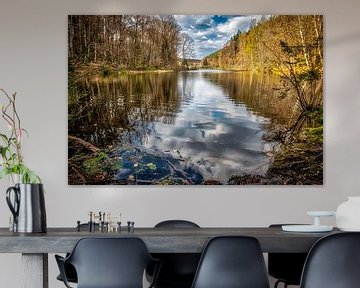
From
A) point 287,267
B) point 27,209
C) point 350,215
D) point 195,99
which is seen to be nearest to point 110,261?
point 27,209

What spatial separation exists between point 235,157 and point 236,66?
2.48 ft

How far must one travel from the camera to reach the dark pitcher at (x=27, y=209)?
3.86 metres

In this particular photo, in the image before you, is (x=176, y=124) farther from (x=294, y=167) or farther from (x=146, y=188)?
(x=294, y=167)

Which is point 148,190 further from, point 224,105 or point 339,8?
point 339,8

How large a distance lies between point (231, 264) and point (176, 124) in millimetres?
2443

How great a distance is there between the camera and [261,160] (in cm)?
598

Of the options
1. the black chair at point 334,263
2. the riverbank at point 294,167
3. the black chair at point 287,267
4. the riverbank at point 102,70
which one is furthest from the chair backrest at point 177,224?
the riverbank at point 102,70

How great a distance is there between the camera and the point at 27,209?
3.87 meters

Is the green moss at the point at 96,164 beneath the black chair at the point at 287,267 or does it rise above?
above

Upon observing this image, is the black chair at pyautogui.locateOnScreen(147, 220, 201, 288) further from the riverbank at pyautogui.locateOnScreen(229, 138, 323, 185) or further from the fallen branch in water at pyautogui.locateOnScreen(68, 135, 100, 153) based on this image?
the fallen branch in water at pyautogui.locateOnScreen(68, 135, 100, 153)

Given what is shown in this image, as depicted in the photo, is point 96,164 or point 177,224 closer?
point 177,224

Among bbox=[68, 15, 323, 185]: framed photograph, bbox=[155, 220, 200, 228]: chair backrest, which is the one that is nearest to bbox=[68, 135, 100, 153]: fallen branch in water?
bbox=[68, 15, 323, 185]: framed photograph

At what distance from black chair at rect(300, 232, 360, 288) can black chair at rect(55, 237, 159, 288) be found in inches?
30.8

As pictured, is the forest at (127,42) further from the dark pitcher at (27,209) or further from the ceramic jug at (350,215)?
the ceramic jug at (350,215)
